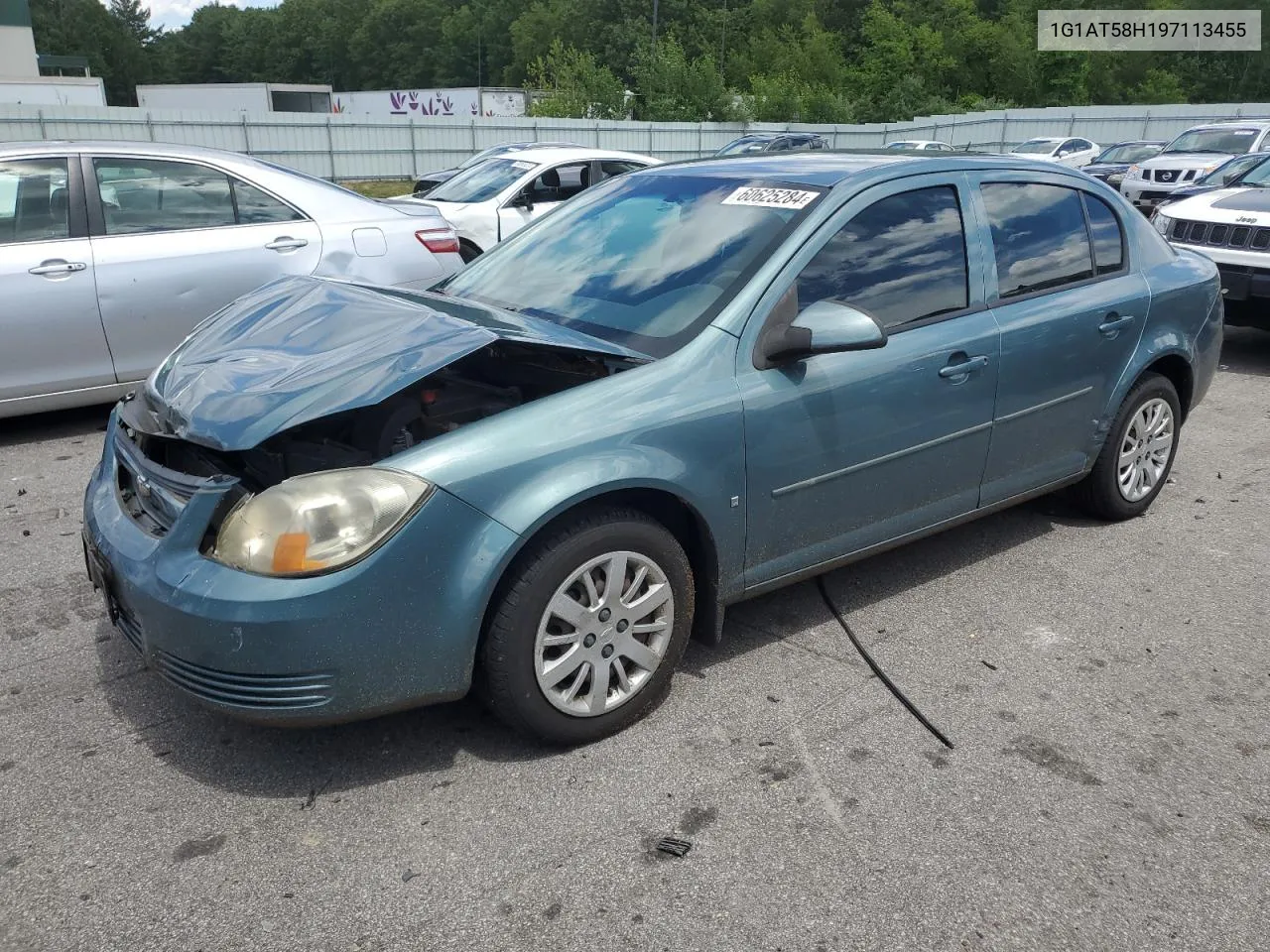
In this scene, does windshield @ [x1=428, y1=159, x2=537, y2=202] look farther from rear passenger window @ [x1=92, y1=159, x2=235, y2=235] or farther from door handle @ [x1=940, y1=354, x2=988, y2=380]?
door handle @ [x1=940, y1=354, x2=988, y2=380]

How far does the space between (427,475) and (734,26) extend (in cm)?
8975

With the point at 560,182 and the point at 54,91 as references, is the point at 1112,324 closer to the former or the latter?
the point at 560,182

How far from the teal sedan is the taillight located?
2.59 meters

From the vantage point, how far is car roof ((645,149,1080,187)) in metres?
3.74

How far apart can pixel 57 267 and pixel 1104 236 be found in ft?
17.1

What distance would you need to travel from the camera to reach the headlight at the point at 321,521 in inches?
104

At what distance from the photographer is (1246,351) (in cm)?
903

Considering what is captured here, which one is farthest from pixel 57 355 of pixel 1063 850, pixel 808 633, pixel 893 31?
pixel 893 31

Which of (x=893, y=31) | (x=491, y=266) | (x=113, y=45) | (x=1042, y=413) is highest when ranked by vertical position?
(x=113, y=45)

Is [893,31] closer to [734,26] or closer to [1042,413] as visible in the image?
[734,26]

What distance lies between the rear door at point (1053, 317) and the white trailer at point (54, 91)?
43313mm

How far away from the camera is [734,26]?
84.5m

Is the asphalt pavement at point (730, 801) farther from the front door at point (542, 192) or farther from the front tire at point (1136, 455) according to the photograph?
the front door at point (542, 192)

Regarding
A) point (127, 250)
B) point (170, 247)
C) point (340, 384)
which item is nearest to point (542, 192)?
point (170, 247)
